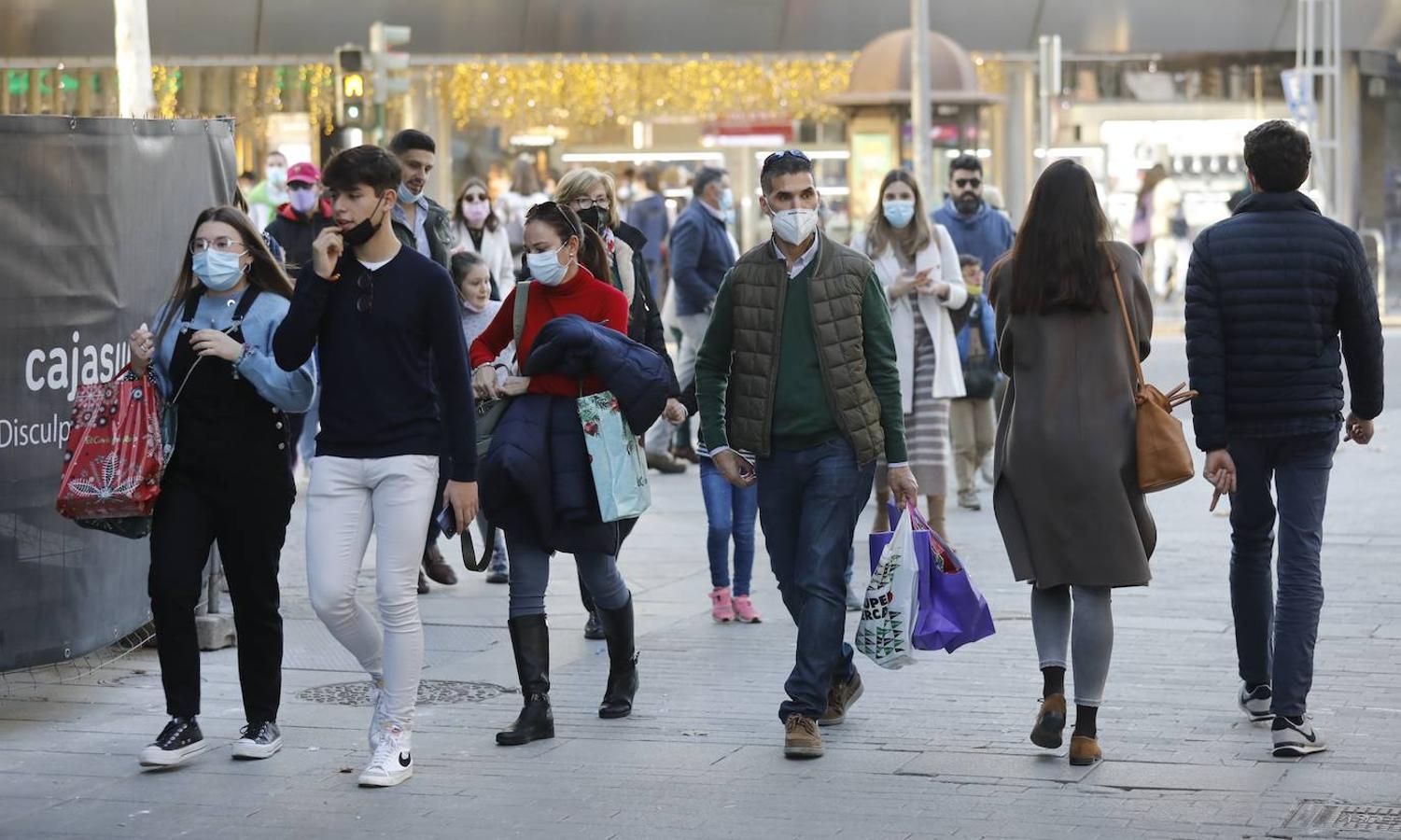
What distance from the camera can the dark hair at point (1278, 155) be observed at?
258 inches

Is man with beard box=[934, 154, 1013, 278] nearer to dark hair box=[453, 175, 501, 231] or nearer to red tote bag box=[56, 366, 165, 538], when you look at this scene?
dark hair box=[453, 175, 501, 231]

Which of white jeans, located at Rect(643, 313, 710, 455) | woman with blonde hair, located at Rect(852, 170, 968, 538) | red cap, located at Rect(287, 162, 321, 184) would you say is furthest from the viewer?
red cap, located at Rect(287, 162, 321, 184)

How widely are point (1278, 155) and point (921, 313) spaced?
3.98 m

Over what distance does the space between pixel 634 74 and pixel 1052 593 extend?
22676 mm

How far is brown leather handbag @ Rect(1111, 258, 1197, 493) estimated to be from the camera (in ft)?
20.4

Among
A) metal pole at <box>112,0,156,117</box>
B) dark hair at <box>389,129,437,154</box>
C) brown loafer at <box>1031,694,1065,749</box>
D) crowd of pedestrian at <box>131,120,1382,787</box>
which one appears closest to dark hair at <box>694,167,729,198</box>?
dark hair at <box>389,129,437,154</box>

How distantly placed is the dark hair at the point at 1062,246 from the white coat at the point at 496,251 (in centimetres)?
537

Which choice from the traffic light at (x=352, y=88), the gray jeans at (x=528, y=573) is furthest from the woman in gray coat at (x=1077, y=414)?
the traffic light at (x=352, y=88)

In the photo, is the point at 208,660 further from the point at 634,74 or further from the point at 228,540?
the point at 634,74

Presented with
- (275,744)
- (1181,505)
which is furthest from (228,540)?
(1181,505)

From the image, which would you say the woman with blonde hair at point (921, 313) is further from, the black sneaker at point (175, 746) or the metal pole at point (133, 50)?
the metal pole at point (133, 50)

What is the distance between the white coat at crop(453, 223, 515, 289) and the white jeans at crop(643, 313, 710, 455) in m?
1.04

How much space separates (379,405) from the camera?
6.28 metres

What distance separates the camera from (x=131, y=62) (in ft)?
57.7
